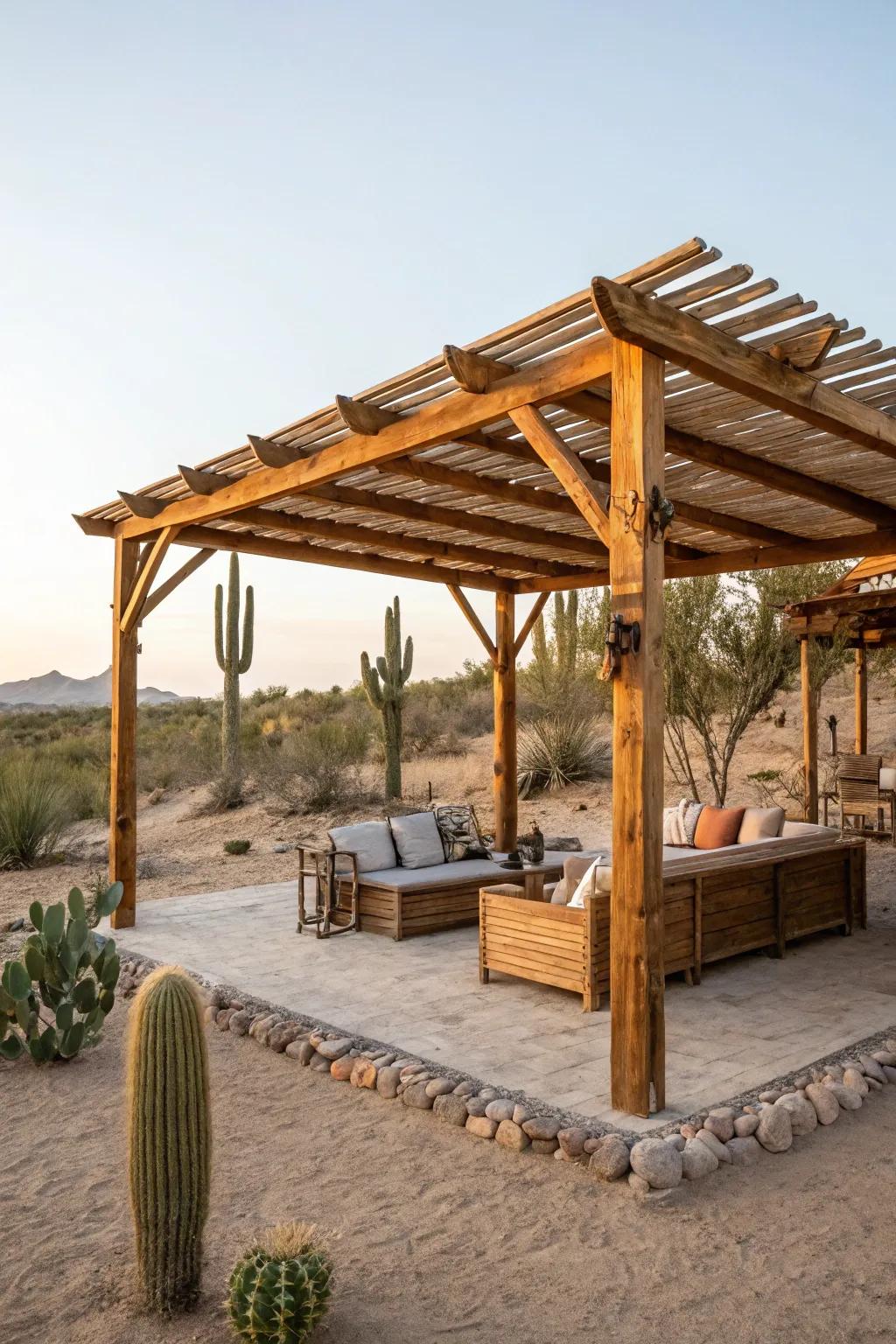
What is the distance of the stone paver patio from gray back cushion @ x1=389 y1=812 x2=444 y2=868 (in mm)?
653

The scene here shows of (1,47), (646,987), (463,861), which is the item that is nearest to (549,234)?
(1,47)

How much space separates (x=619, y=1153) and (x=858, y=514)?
5.06m

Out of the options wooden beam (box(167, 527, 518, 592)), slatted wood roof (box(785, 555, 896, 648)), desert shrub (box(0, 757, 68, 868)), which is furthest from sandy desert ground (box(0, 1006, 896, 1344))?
slatted wood roof (box(785, 555, 896, 648))

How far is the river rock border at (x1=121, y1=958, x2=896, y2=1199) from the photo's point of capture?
10.8ft

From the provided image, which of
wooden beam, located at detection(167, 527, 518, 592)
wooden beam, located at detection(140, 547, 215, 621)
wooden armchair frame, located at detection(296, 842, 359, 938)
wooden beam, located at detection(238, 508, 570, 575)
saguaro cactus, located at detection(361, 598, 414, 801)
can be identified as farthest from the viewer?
saguaro cactus, located at detection(361, 598, 414, 801)

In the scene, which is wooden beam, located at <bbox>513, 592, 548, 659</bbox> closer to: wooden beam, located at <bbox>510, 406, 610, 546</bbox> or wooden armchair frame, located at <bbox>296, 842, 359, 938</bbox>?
wooden armchair frame, located at <bbox>296, 842, 359, 938</bbox>

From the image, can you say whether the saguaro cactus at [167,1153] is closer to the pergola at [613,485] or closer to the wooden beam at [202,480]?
the pergola at [613,485]

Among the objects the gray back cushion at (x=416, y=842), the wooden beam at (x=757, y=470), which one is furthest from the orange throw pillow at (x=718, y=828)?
the wooden beam at (x=757, y=470)

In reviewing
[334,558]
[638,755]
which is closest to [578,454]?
[334,558]

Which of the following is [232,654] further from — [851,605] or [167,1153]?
[167,1153]

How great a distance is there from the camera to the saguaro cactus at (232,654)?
1522 cm

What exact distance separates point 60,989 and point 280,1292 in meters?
2.80

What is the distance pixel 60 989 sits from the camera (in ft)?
15.4

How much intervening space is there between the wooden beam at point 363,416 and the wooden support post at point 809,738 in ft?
24.5
